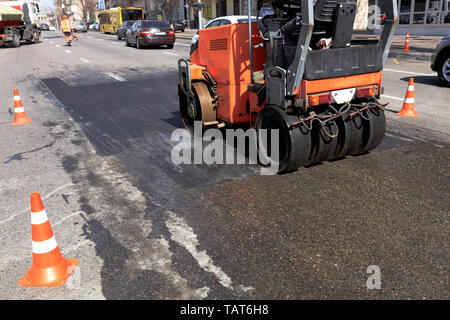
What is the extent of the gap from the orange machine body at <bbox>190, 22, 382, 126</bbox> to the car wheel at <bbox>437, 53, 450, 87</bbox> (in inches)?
253

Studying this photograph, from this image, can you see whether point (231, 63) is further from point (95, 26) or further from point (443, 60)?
point (95, 26)

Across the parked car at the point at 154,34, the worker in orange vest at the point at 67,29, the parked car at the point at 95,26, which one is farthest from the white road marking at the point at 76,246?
the parked car at the point at 95,26

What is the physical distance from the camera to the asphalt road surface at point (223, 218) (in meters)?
3.07

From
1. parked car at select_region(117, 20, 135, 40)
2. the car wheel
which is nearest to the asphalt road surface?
the car wheel

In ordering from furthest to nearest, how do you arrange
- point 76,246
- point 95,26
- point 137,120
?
point 95,26
point 137,120
point 76,246

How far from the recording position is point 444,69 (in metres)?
10.3

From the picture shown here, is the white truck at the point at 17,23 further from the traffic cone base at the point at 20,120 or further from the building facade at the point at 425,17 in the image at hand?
the building facade at the point at 425,17

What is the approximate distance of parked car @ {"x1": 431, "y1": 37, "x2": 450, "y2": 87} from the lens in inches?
400

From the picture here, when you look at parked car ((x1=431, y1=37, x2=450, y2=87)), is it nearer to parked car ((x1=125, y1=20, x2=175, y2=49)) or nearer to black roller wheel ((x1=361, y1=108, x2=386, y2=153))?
black roller wheel ((x1=361, y1=108, x2=386, y2=153))

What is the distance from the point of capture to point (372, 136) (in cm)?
537

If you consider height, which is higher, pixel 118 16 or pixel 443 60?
pixel 118 16

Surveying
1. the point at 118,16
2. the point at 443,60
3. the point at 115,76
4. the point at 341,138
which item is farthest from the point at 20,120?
the point at 118,16

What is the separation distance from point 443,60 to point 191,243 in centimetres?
969
